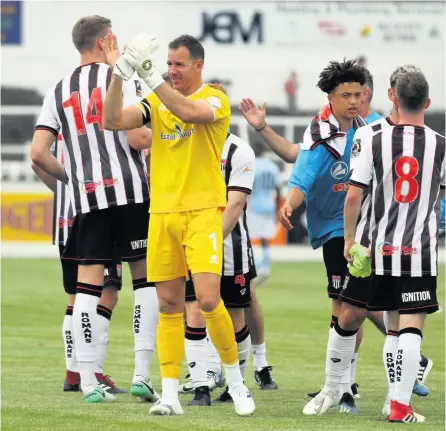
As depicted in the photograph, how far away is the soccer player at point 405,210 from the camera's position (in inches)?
290

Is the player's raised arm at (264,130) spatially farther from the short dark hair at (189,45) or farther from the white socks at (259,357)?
the white socks at (259,357)

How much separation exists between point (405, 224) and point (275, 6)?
1311 inches

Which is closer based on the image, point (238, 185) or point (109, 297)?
point (238, 185)

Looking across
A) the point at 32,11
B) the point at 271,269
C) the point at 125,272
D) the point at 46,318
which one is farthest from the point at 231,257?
the point at 32,11

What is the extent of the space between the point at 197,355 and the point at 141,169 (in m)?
1.28

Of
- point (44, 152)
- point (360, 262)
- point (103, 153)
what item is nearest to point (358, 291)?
point (360, 262)

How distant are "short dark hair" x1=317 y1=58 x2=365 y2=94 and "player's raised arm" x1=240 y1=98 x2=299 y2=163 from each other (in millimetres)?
455

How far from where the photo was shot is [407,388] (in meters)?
7.34

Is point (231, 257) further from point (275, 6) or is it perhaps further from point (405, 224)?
point (275, 6)

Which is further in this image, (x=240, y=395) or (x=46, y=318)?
(x=46, y=318)

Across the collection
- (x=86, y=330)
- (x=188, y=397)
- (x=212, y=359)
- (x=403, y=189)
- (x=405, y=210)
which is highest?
(x=403, y=189)

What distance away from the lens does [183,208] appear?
293 inches

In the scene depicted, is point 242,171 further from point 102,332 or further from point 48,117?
point 102,332

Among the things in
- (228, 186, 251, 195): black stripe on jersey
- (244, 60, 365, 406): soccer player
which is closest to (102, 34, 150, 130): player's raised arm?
(228, 186, 251, 195): black stripe on jersey
